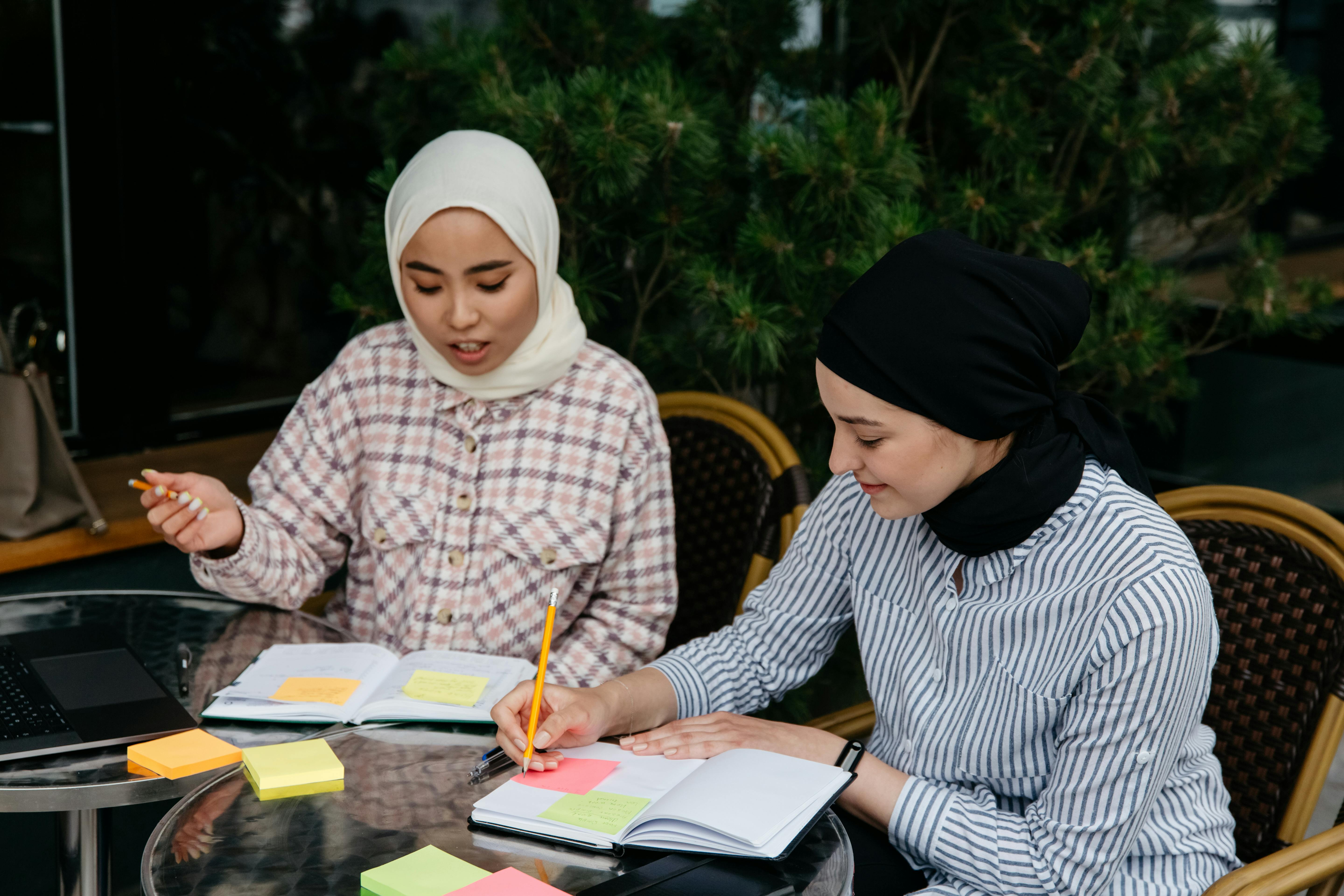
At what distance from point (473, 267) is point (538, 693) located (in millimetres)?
724

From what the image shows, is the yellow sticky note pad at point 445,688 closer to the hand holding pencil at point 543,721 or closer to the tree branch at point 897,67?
the hand holding pencil at point 543,721

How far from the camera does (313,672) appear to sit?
1.68 m

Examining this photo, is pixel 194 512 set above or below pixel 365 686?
above

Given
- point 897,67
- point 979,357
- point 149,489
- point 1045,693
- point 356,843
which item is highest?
point 897,67

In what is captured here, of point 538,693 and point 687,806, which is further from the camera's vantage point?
point 538,693

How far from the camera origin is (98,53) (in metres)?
2.82

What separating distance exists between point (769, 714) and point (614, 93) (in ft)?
4.22

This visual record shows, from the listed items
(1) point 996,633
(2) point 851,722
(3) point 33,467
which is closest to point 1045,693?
(1) point 996,633

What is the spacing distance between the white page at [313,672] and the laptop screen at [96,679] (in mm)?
107

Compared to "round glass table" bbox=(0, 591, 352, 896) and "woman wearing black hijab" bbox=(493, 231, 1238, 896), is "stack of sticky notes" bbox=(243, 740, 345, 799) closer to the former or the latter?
"round glass table" bbox=(0, 591, 352, 896)

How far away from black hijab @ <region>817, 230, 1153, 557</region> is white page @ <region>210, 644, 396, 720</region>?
2.44 ft

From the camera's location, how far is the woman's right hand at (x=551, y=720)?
4.72ft

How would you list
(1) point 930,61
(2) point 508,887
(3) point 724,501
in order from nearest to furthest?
(2) point 508,887 → (3) point 724,501 → (1) point 930,61

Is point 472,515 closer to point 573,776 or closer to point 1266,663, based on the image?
point 573,776
